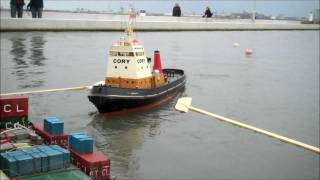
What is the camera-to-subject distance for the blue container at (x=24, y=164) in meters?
12.0

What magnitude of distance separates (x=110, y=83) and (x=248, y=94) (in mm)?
9881

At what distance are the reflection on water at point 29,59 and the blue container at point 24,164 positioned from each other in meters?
16.9

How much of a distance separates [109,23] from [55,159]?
47941 millimetres

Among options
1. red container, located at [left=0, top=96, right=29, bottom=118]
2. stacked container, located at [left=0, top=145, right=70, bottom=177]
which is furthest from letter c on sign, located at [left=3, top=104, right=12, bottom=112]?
stacked container, located at [left=0, top=145, right=70, bottom=177]

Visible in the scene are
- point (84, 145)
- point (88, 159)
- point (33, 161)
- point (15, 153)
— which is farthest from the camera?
point (84, 145)

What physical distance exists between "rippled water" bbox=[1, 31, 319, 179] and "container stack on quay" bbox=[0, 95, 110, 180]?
2.06 metres

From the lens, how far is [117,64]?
80.7ft

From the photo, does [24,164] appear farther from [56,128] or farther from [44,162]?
[56,128]

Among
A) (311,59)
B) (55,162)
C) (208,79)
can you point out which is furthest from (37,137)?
(311,59)

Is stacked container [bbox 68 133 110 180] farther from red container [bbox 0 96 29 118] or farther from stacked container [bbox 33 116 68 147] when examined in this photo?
red container [bbox 0 96 29 118]

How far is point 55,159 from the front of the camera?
1265 centimetres

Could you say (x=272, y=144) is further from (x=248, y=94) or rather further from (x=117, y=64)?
(x=248, y=94)

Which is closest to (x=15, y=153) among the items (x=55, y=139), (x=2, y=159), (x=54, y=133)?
(x=2, y=159)

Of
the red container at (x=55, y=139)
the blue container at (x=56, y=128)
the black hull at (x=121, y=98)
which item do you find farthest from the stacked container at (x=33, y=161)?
the black hull at (x=121, y=98)
